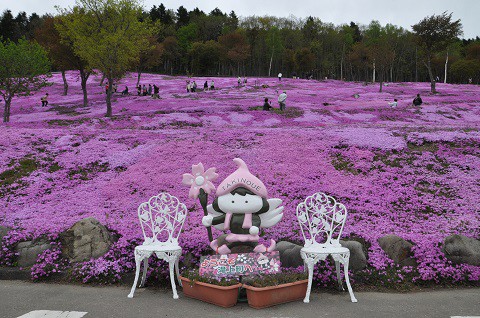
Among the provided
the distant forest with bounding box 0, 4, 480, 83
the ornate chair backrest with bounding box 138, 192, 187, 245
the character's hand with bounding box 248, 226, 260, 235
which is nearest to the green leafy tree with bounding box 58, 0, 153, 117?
the ornate chair backrest with bounding box 138, 192, 187, 245

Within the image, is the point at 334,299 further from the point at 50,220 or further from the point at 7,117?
the point at 7,117

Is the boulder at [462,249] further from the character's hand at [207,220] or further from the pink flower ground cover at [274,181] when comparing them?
the character's hand at [207,220]

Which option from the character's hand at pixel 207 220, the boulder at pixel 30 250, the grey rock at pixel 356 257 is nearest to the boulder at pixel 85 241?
the boulder at pixel 30 250

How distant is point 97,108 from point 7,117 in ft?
25.8

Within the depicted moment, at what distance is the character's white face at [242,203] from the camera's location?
7586 mm

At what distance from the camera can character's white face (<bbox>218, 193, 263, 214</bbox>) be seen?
759 cm

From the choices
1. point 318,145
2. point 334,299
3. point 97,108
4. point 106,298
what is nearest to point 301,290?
point 334,299

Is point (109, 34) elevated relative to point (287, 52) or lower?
lower

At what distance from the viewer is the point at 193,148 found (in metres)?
16.3

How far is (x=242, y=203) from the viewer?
759 centimetres

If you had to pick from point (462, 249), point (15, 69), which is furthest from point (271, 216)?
point (15, 69)

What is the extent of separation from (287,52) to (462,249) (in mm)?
78806

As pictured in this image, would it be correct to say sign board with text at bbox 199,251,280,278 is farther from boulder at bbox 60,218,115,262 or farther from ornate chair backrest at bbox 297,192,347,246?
boulder at bbox 60,218,115,262

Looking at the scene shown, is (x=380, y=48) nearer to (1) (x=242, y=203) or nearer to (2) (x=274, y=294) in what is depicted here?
(1) (x=242, y=203)
